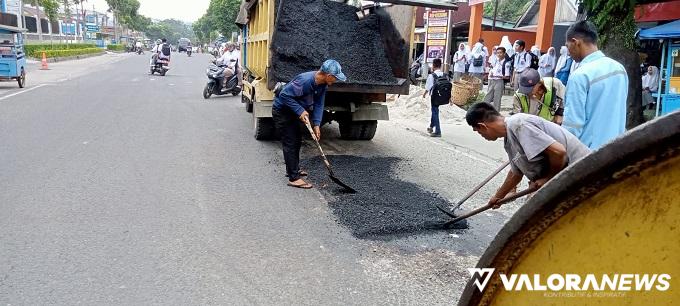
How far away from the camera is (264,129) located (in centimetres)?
762

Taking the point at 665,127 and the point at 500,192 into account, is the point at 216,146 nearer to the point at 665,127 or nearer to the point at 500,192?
the point at 500,192

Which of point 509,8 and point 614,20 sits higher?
point 509,8

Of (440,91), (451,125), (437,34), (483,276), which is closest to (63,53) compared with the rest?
(437,34)

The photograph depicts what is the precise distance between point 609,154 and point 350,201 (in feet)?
13.1

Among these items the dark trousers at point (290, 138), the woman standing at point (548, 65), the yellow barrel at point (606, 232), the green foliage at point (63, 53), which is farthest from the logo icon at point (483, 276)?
the green foliage at point (63, 53)

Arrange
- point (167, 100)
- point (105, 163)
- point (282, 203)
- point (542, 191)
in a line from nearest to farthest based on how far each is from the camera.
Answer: point (542, 191), point (282, 203), point (105, 163), point (167, 100)

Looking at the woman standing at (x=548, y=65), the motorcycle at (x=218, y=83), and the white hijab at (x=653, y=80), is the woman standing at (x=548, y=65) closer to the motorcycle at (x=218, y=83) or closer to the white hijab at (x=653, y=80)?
the white hijab at (x=653, y=80)

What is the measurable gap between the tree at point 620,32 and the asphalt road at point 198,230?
3.53 metres

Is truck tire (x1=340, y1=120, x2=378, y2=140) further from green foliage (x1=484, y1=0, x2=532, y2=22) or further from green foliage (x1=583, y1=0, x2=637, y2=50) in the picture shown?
green foliage (x1=484, y1=0, x2=532, y2=22)

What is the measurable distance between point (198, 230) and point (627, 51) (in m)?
8.11

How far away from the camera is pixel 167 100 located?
12375mm

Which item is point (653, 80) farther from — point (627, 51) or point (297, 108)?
point (297, 108)

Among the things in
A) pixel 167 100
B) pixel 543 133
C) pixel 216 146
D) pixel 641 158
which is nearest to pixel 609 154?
pixel 641 158

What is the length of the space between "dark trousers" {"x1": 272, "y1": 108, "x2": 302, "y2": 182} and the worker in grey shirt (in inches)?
113
